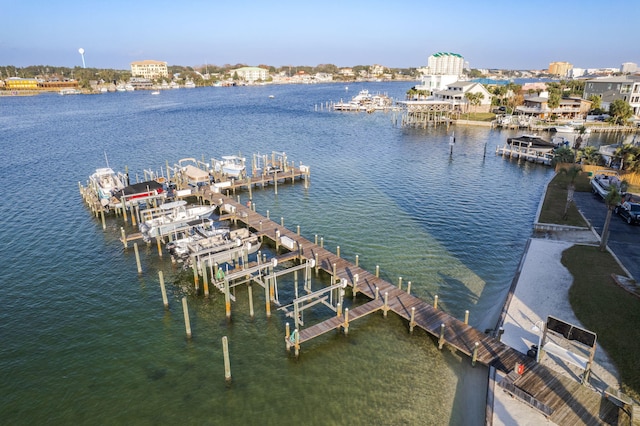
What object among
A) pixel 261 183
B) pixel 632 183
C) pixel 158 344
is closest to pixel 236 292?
pixel 158 344

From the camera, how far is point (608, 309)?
24.1 meters

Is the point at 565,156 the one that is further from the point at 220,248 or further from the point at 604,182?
the point at 220,248

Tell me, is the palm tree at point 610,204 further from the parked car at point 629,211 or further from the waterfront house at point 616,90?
the waterfront house at point 616,90

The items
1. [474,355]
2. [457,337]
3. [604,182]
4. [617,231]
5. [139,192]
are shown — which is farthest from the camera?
[604,182]

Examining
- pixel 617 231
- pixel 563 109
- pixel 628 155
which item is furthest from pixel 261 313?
pixel 563 109

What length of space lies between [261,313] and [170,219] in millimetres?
16036

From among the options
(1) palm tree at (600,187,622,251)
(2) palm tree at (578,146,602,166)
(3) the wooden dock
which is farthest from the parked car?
(3) the wooden dock

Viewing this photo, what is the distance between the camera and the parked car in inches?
1459

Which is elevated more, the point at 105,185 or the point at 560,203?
the point at 105,185

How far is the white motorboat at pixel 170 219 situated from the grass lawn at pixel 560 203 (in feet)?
109

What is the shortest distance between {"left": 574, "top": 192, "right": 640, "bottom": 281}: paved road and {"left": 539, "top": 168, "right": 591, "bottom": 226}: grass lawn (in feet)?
3.64

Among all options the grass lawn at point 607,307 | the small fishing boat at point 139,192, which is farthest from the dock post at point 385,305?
the small fishing boat at point 139,192

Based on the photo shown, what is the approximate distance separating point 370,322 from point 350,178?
35573 millimetres

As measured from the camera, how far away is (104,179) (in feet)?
161
